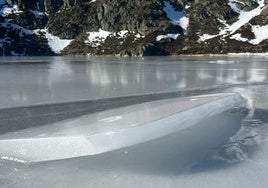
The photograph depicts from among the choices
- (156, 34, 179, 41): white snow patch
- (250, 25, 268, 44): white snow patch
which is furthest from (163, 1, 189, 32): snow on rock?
(250, 25, 268, 44): white snow patch

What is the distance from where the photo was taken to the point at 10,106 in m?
9.04

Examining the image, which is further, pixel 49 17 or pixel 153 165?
pixel 49 17

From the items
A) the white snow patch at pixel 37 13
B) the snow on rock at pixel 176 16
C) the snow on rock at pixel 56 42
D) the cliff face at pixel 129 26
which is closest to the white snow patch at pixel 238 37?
the cliff face at pixel 129 26

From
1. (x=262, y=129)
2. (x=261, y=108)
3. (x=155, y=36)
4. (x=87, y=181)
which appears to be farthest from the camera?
(x=155, y=36)

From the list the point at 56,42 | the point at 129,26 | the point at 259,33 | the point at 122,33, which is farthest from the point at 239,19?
the point at 56,42

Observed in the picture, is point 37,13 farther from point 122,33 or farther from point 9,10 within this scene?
point 122,33

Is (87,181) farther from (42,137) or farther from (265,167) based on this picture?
(265,167)

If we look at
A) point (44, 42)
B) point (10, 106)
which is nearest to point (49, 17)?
point (44, 42)

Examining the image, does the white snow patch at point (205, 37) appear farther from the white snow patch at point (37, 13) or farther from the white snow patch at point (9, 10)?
the white snow patch at point (9, 10)

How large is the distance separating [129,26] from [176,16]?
19.8 meters

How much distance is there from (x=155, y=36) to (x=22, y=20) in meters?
51.1

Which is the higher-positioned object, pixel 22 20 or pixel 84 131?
pixel 22 20

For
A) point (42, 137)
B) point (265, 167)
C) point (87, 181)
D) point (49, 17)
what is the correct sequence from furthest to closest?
1. point (49, 17)
2. point (42, 137)
3. point (265, 167)
4. point (87, 181)

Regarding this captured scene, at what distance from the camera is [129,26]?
128125 mm
